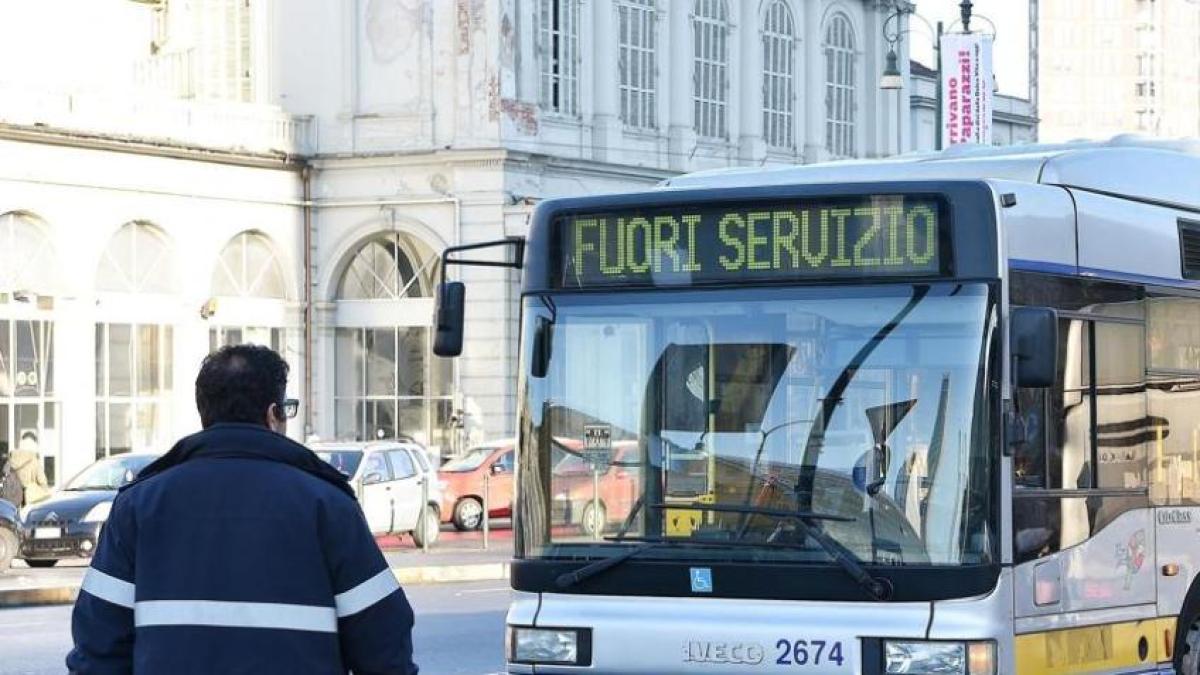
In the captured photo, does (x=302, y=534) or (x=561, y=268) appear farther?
(x=561, y=268)

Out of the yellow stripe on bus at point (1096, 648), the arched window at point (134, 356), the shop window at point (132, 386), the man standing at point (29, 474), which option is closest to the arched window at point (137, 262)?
the arched window at point (134, 356)

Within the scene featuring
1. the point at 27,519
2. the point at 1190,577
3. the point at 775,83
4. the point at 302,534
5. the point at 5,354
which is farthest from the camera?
the point at 775,83

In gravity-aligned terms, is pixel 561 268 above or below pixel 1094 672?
above

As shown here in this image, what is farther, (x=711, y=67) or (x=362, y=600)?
(x=711, y=67)

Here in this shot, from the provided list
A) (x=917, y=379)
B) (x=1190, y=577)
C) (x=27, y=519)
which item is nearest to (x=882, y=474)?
(x=917, y=379)

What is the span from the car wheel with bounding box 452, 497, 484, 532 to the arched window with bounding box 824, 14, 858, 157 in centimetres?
2341

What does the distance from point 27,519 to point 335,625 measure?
2559cm

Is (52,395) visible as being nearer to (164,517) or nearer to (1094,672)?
(1094,672)

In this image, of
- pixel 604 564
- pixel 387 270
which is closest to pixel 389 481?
pixel 387 270

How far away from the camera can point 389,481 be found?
34062 mm

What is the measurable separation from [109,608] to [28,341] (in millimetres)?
37972

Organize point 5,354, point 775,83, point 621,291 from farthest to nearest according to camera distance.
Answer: point 775,83
point 5,354
point 621,291

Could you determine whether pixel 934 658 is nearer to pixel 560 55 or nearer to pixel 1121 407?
pixel 1121 407

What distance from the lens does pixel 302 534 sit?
5.77 metres
